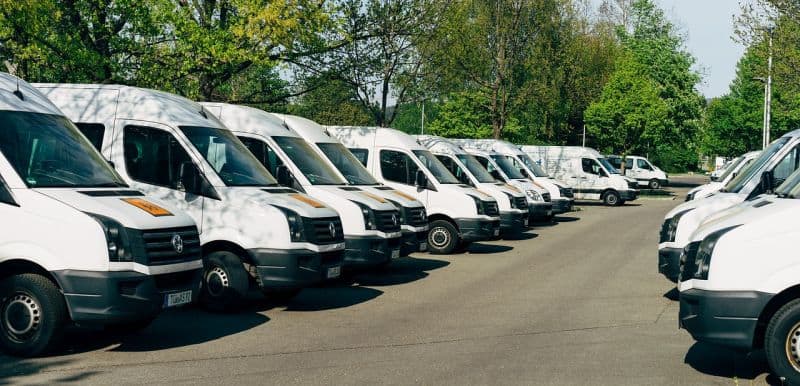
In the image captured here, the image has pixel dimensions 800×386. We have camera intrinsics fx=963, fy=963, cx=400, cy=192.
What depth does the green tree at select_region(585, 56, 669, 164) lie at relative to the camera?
161ft

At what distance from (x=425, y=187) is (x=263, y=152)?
17.6 ft

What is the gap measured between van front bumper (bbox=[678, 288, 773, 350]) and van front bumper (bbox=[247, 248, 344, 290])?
16.0 ft

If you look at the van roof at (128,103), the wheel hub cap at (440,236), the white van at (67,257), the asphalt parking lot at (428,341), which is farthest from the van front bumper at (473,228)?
the white van at (67,257)

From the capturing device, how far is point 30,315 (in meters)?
8.24

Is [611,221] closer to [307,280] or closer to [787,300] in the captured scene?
[307,280]

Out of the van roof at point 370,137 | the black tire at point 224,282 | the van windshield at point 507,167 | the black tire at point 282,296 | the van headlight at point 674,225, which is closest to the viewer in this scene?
the black tire at point 224,282

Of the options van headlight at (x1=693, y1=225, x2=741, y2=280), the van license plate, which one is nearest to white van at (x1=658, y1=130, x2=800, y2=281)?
van headlight at (x1=693, y1=225, x2=741, y2=280)

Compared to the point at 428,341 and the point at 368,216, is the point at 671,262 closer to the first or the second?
the point at 428,341

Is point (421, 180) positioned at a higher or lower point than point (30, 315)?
higher

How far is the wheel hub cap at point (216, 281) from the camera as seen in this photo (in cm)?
1085

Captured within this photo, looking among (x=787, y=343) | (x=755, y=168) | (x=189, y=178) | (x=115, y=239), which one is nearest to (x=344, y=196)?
(x=189, y=178)

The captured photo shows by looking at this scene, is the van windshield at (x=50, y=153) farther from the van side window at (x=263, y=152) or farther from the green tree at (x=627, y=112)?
the green tree at (x=627, y=112)

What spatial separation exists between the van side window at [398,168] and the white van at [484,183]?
288 centimetres

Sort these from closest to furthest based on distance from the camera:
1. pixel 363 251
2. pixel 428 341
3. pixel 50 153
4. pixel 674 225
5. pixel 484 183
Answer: pixel 50 153 → pixel 428 341 → pixel 674 225 → pixel 363 251 → pixel 484 183
